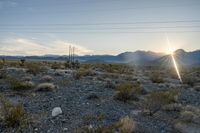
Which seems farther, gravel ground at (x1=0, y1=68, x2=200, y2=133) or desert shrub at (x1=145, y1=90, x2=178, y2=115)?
desert shrub at (x1=145, y1=90, x2=178, y2=115)

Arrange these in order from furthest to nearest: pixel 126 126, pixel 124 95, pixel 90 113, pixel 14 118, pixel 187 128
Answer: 1. pixel 124 95
2. pixel 90 113
3. pixel 187 128
4. pixel 14 118
5. pixel 126 126

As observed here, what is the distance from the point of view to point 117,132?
9727 millimetres

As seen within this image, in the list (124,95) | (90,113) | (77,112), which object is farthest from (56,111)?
(124,95)

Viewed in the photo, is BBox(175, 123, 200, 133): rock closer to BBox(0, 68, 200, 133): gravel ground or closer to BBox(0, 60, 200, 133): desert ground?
BBox(0, 60, 200, 133): desert ground

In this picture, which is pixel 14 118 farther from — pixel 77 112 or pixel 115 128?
pixel 115 128

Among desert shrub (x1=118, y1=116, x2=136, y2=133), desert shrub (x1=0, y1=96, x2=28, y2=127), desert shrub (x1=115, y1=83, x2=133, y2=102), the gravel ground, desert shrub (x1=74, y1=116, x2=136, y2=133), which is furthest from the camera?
desert shrub (x1=115, y1=83, x2=133, y2=102)

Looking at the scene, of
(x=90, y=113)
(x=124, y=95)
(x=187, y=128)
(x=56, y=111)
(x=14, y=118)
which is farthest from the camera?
(x=124, y=95)

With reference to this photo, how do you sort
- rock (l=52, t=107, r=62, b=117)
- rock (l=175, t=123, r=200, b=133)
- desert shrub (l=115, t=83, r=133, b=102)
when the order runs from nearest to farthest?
rock (l=175, t=123, r=200, b=133) < rock (l=52, t=107, r=62, b=117) < desert shrub (l=115, t=83, r=133, b=102)

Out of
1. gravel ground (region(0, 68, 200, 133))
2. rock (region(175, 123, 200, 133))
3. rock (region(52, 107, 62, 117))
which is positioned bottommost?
rock (region(175, 123, 200, 133))

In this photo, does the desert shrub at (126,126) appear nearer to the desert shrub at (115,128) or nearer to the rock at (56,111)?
the desert shrub at (115,128)

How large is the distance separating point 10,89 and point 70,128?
8.66 metres

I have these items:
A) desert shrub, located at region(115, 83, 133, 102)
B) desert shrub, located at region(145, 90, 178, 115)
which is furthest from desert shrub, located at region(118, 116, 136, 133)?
desert shrub, located at region(115, 83, 133, 102)

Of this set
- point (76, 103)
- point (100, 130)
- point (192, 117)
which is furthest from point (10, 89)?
point (192, 117)

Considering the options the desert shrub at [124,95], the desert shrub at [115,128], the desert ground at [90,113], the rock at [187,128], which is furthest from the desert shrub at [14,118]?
the desert shrub at [124,95]
